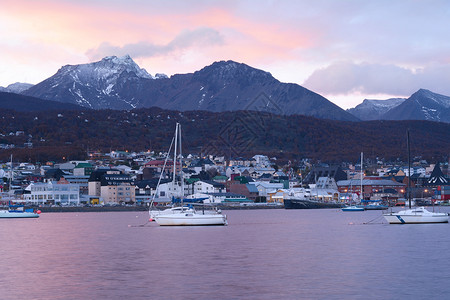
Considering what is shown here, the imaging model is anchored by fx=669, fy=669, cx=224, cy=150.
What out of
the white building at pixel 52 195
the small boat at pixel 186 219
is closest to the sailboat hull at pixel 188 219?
the small boat at pixel 186 219

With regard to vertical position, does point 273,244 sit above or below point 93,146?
below

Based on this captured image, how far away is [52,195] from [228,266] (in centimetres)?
8473

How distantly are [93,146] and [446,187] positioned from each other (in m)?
105

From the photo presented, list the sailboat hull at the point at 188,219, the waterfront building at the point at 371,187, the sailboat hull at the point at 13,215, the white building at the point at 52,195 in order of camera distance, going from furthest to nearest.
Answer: the waterfront building at the point at 371,187 → the white building at the point at 52,195 → the sailboat hull at the point at 13,215 → the sailboat hull at the point at 188,219

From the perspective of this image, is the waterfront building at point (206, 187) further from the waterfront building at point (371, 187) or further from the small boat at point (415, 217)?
the small boat at point (415, 217)

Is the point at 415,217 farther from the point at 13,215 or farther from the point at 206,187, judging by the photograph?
the point at 206,187

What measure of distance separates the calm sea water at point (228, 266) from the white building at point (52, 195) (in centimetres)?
6161

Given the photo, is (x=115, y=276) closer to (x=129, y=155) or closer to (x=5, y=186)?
(x=5, y=186)

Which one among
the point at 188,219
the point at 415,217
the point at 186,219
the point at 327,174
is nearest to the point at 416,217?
the point at 415,217

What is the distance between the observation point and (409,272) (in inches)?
1042

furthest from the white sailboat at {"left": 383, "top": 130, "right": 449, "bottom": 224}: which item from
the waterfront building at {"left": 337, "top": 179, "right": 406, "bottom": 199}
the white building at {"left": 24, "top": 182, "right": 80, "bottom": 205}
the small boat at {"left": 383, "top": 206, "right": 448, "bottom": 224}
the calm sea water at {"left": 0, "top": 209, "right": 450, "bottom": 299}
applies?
the waterfront building at {"left": 337, "top": 179, "right": 406, "bottom": 199}

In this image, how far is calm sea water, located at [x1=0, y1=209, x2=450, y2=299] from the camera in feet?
72.5

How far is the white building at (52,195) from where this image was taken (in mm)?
107750

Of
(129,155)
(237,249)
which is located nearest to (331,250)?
(237,249)
